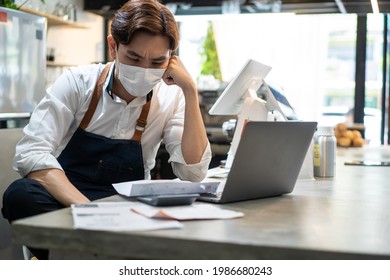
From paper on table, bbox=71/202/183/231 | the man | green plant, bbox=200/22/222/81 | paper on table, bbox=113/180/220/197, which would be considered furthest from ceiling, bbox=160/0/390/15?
paper on table, bbox=71/202/183/231

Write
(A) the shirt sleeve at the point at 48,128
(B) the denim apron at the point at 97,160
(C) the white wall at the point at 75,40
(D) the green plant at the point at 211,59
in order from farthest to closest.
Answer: (D) the green plant at the point at 211,59
(C) the white wall at the point at 75,40
(B) the denim apron at the point at 97,160
(A) the shirt sleeve at the point at 48,128

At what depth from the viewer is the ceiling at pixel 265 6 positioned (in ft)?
18.1

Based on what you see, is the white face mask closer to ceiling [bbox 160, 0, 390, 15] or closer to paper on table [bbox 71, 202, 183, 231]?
paper on table [bbox 71, 202, 183, 231]

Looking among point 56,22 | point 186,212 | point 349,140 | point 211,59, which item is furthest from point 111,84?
point 211,59

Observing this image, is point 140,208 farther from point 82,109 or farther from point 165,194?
point 82,109

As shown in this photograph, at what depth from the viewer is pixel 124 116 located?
71.3 inches

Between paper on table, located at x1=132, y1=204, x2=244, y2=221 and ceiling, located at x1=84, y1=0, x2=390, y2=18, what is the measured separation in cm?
478

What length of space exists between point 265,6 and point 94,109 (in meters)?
4.36

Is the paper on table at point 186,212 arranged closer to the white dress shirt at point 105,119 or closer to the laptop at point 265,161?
the laptop at point 265,161

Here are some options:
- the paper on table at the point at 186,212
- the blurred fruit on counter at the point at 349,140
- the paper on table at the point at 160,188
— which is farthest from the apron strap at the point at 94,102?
the blurred fruit on counter at the point at 349,140

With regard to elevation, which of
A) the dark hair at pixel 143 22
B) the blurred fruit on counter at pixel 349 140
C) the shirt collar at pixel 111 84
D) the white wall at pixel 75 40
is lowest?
the blurred fruit on counter at pixel 349 140

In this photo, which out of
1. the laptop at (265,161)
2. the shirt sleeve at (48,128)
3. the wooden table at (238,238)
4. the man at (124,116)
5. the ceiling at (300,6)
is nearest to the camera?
the wooden table at (238,238)

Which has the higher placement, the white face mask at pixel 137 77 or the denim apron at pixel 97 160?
the white face mask at pixel 137 77

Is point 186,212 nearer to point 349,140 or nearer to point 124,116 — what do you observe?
point 124,116
